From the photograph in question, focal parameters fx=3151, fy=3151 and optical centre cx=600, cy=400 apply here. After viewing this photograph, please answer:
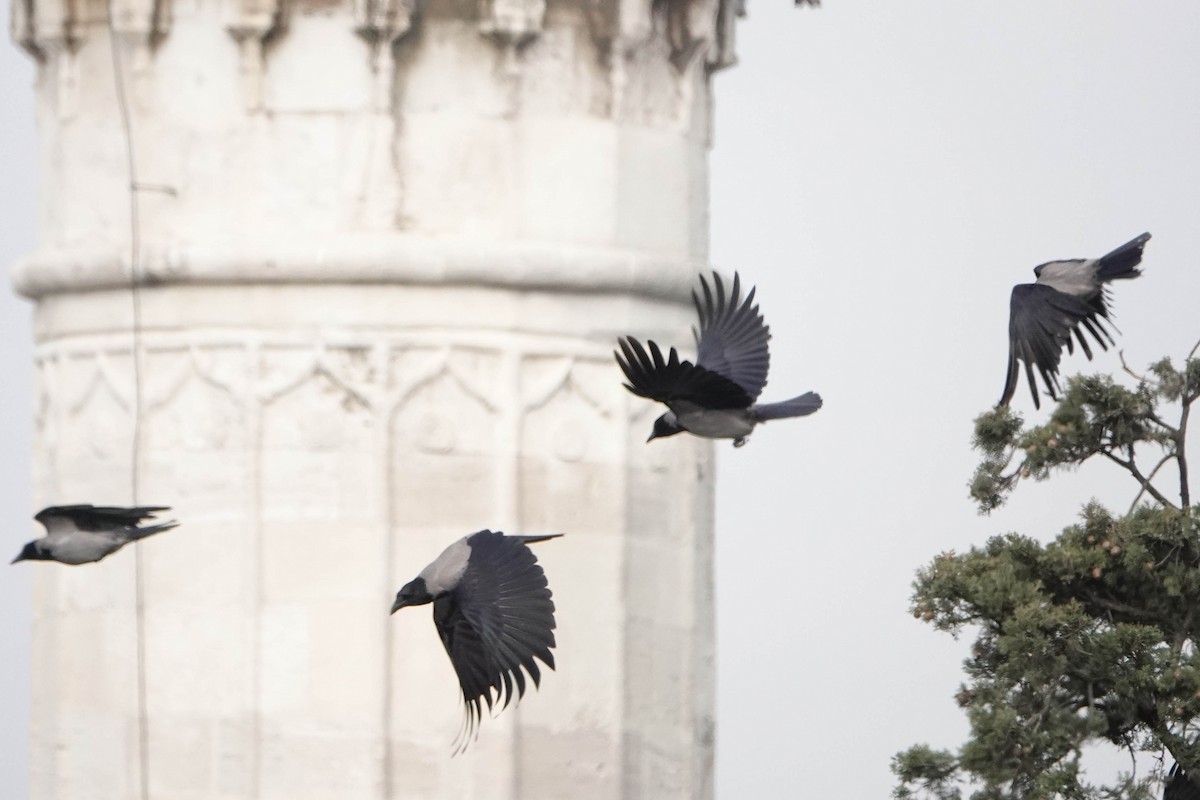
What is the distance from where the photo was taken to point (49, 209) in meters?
24.3

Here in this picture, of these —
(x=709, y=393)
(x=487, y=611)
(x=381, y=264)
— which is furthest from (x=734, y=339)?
(x=381, y=264)

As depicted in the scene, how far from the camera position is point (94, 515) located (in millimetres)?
17172

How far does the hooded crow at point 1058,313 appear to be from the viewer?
16078 mm

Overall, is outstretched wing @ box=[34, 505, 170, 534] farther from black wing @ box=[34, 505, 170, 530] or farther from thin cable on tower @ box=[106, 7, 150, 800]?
thin cable on tower @ box=[106, 7, 150, 800]

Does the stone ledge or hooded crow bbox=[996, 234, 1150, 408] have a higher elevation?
the stone ledge

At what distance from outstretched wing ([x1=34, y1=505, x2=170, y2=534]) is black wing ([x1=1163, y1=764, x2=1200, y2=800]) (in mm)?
5494

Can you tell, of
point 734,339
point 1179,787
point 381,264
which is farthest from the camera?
point 381,264

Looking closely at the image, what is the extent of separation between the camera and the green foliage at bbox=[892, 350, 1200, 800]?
15602mm

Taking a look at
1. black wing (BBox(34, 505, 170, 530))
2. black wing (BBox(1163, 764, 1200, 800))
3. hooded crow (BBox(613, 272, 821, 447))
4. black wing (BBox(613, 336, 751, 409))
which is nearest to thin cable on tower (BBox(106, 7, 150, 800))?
black wing (BBox(34, 505, 170, 530))

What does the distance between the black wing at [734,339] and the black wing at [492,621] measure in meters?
1.77

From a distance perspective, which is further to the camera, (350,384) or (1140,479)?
(350,384)

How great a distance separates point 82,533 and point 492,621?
3.21 meters

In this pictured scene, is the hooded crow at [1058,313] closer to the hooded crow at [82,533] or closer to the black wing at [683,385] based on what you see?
the black wing at [683,385]

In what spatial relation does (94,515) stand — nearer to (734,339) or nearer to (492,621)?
(492,621)
